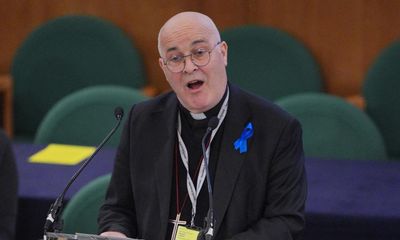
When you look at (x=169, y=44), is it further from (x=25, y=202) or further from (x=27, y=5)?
(x=27, y=5)

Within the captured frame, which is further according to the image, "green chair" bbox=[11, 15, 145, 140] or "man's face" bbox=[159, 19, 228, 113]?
"green chair" bbox=[11, 15, 145, 140]

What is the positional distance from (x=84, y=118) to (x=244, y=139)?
85.0 inches

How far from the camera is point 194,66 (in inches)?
121

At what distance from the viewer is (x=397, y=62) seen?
5891 mm

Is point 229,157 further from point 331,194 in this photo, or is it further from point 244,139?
point 331,194

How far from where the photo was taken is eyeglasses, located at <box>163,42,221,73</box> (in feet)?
10.1

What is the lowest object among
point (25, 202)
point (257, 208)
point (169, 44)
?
point (25, 202)

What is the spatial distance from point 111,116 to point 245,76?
1421 mm

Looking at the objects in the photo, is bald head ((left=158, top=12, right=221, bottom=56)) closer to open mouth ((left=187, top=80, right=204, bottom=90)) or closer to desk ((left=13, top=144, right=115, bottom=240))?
open mouth ((left=187, top=80, right=204, bottom=90))

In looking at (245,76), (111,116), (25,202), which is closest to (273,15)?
(245,76)

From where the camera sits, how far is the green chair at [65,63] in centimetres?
650

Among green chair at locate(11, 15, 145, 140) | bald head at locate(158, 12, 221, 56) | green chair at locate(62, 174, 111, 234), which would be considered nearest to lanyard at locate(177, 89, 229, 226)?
bald head at locate(158, 12, 221, 56)

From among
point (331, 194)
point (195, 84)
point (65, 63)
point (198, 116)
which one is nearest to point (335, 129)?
point (331, 194)

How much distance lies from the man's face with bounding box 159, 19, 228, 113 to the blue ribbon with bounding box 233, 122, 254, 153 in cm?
15
